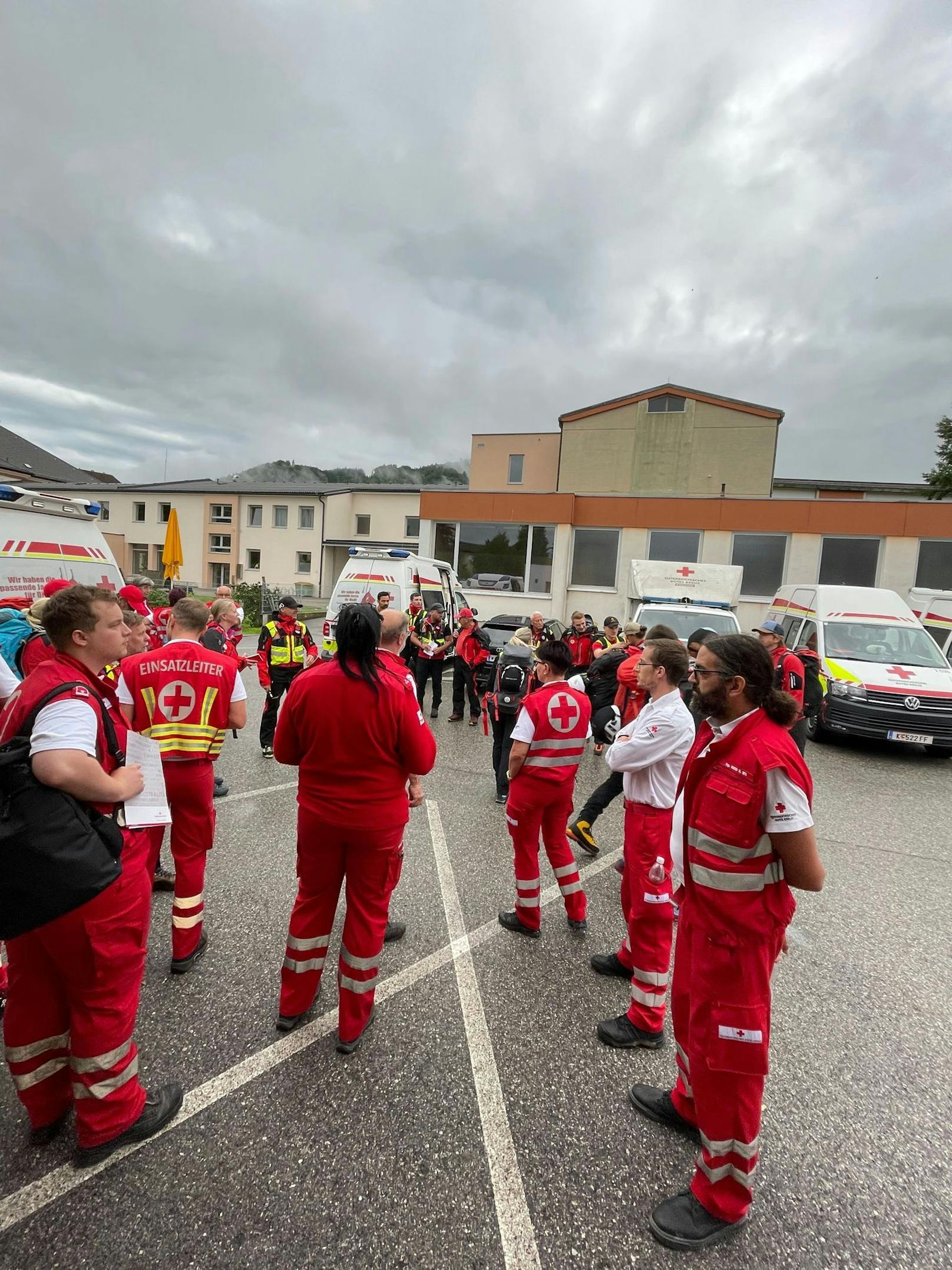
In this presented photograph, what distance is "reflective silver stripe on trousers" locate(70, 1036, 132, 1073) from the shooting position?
6.29ft

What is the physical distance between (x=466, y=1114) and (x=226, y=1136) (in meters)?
0.92

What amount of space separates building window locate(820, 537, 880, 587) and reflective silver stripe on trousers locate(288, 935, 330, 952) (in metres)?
17.2

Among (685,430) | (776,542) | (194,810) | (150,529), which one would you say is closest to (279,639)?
(194,810)

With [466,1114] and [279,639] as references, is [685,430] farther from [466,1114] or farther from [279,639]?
[466,1114]

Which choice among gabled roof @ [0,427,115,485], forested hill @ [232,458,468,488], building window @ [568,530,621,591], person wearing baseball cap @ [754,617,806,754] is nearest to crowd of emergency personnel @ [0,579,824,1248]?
person wearing baseball cap @ [754,617,806,754]

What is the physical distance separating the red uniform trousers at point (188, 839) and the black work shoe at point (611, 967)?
2.24m

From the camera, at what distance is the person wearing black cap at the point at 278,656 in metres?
6.68

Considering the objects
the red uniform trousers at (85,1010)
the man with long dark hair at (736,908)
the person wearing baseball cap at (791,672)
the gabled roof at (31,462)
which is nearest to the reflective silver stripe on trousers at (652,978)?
the man with long dark hair at (736,908)

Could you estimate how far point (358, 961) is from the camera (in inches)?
98.1

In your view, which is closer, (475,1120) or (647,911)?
(475,1120)

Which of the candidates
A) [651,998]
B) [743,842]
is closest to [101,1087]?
[651,998]

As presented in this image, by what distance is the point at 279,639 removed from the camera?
6.70m

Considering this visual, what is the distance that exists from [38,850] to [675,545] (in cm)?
1724

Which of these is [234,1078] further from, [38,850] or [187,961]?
[38,850]
